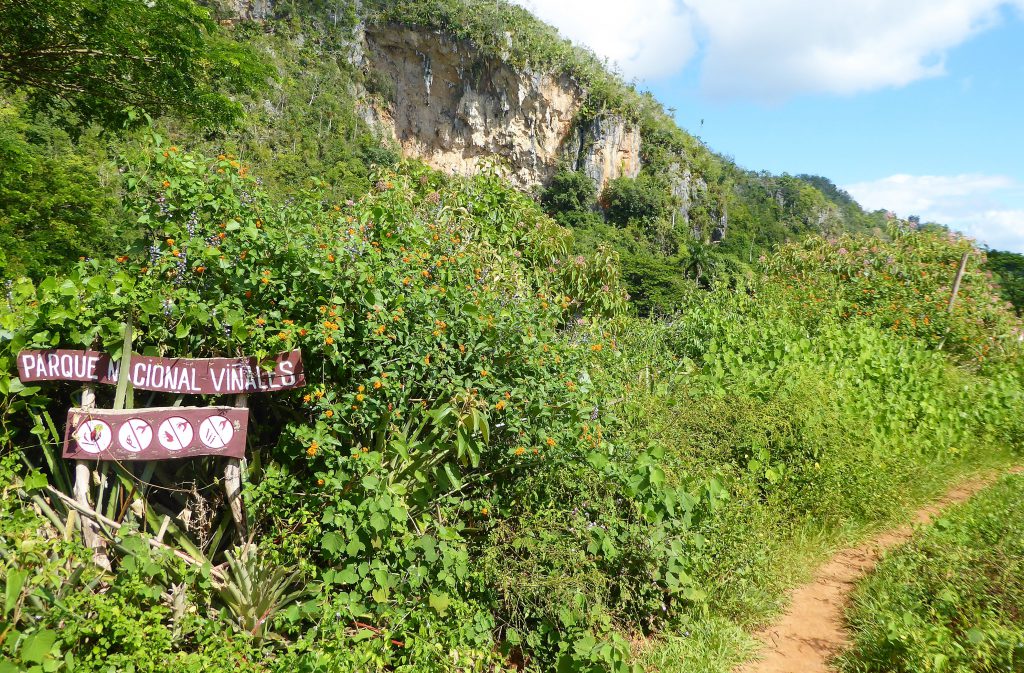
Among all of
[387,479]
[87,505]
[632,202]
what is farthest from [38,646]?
[632,202]

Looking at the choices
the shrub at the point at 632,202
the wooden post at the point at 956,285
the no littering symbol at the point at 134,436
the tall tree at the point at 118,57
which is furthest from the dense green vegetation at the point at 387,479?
the shrub at the point at 632,202

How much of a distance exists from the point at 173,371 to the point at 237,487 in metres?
0.53

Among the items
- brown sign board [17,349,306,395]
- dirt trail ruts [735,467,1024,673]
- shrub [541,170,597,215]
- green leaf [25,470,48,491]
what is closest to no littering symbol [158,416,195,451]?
brown sign board [17,349,306,395]

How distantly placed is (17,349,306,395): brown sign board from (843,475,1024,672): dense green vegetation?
2.71m

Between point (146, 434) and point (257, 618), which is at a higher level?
point (146, 434)

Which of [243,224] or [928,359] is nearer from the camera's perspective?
[243,224]

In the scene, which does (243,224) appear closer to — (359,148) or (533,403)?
(533,403)

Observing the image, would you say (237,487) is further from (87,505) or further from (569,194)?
(569,194)

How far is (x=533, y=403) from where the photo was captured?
2.75 meters

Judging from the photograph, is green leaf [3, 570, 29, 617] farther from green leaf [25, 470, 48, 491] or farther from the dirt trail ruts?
the dirt trail ruts

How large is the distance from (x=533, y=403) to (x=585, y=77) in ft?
160

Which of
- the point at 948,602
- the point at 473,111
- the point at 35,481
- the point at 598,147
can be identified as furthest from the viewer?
the point at 598,147

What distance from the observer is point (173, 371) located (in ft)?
8.38

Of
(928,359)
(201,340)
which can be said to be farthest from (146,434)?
(928,359)
